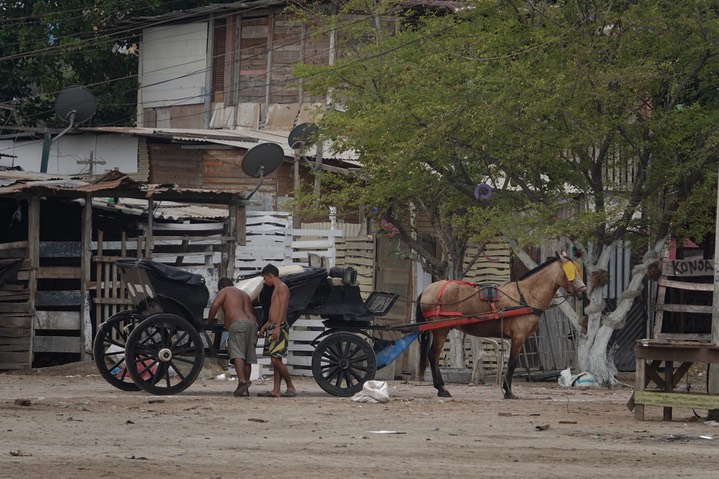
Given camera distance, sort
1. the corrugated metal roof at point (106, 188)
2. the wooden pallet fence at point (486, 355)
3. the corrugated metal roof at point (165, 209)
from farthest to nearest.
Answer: the wooden pallet fence at point (486, 355), the corrugated metal roof at point (165, 209), the corrugated metal roof at point (106, 188)

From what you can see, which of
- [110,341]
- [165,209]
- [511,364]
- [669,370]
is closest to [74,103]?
[165,209]

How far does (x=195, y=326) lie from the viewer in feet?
59.2

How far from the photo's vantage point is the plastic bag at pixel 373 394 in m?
17.6

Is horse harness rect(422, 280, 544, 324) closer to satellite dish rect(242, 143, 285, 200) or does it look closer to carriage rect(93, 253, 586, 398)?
carriage rect(93, 253, 586, 398)

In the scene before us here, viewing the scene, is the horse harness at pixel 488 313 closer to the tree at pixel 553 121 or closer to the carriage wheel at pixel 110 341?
the tree at pixel 553 121

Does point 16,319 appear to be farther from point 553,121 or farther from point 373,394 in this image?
point 553,121

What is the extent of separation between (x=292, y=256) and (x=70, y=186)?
4.85 metres

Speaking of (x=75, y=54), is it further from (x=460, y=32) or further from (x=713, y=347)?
(x=713, y=347)

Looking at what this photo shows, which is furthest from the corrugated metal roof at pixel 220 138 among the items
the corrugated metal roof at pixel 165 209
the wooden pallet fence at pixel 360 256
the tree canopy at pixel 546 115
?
the tree canopy at pixel 546 115

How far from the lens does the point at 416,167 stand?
2430 cm

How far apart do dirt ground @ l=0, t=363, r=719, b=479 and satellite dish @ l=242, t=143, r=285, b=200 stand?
557 centimetres

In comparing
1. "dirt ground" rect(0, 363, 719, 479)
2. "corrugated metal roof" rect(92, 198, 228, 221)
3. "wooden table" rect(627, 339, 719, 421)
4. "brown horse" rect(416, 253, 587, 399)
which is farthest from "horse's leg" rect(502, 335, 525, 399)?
"corrugated metal roof" rect(92, 198, 228, 221)

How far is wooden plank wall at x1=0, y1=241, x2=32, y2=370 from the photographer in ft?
76.4

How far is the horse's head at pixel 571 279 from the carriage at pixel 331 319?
0.01 metres
